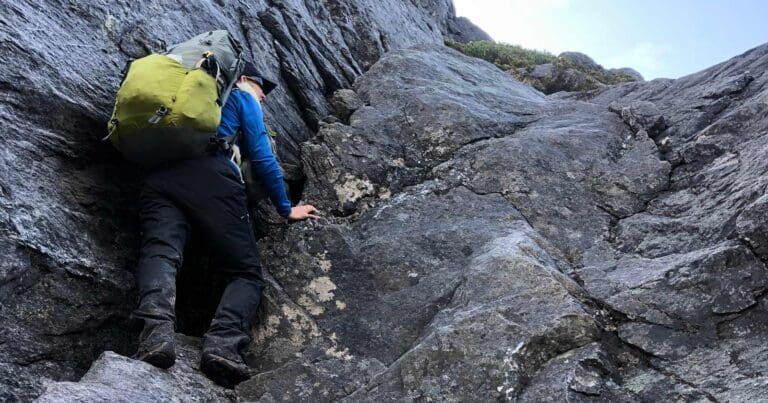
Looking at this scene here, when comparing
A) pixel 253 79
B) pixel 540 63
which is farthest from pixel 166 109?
pixel 540 63

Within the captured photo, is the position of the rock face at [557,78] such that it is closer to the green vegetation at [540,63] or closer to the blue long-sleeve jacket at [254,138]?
the green vegetation at [540,63]

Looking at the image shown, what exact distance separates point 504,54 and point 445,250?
2256 centimetres

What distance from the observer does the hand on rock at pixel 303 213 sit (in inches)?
385

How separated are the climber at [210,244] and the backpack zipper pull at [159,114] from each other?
2.20 ft

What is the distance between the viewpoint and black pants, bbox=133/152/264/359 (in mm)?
7848

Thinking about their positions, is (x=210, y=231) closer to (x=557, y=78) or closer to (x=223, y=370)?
(x=223, y=370)

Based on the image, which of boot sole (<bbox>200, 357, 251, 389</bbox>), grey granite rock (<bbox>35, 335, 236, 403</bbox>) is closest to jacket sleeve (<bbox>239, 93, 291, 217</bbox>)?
grey granite rock (<bbox>35, 335, 236, 403</bbox>)

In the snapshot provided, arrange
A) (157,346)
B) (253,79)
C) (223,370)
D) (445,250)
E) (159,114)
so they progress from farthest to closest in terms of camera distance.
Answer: (253,79) < (445,250) < (159,114) < (223,370) < (157,346)

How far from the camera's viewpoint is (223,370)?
7.49 meters

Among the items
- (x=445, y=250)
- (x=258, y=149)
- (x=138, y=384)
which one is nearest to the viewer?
(x=138, y=384)

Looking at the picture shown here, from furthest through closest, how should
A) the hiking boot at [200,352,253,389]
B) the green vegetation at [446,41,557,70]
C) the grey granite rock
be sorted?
the green vegetation at [446,41,557,70] → the hiking boot at [200,352,253,389] → the grey granite rock

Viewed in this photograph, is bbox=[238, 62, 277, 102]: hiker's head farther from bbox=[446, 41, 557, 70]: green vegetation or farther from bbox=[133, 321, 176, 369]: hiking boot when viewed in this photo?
bbox=[446, 41, 557, 70]: green vegetation

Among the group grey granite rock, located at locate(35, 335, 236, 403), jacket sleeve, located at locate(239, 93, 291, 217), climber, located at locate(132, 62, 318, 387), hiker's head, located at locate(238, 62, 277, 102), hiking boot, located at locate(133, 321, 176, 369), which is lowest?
grey granite rock, located at locate(35, 335, 236, 403)

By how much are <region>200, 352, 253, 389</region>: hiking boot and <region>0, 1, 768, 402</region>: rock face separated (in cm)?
15
